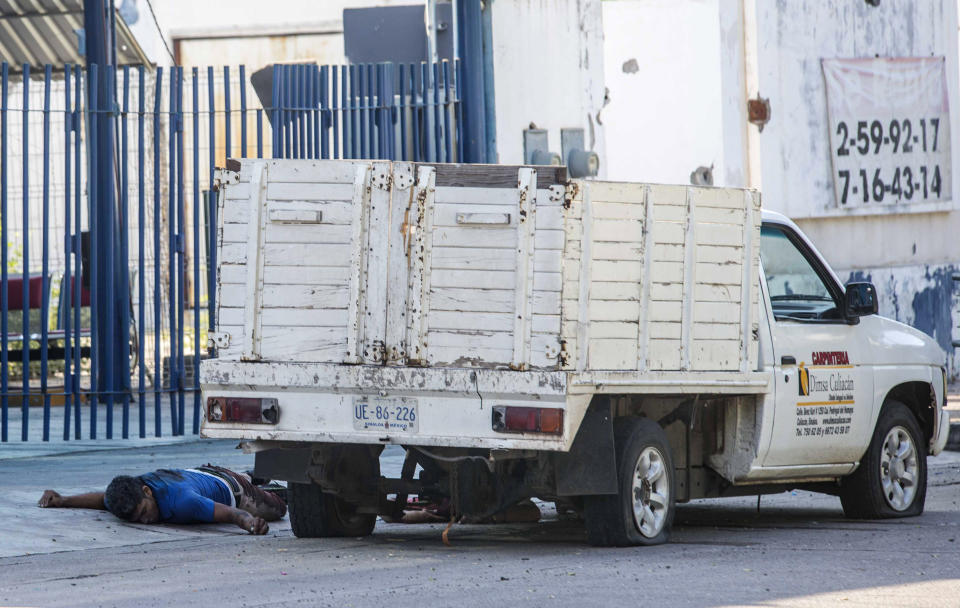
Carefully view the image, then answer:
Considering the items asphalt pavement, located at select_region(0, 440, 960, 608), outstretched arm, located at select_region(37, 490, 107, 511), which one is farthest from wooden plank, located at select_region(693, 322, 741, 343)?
outstretched arm, located at select_region(37, 490, 107, 511)

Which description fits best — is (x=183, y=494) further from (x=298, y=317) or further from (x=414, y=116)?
(x=414, y=116)

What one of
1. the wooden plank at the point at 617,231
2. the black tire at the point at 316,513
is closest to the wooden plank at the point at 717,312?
the wooden plank at the point at 617,231

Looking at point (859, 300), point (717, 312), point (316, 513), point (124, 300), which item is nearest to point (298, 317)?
point (316, 513)

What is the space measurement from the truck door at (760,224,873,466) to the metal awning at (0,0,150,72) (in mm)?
15447

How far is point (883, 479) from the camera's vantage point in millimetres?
9531

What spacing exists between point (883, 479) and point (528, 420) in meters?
3.11

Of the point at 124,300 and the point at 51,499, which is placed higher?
the point at 124,300

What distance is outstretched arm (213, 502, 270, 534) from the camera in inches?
352

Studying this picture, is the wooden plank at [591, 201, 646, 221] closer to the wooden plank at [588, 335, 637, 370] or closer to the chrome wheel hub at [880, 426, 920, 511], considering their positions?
the wooden plank at [588, 335, 637, 370]

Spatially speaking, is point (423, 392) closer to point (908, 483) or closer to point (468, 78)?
point (908, 483)

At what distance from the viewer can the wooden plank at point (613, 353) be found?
24.8ft

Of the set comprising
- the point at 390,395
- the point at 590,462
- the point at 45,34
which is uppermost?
the point at 45,34

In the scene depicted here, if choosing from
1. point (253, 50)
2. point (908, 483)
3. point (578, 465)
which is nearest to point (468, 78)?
point (908, 483)

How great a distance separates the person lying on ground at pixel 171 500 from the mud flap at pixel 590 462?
2.15 metres
